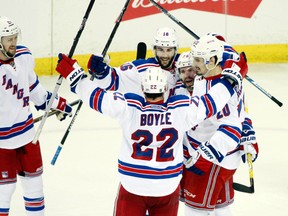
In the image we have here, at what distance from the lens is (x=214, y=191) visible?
3.75m

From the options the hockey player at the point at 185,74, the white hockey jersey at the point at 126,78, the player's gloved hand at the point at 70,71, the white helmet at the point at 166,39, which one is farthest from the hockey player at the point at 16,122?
the hockey player at the point at 185,74

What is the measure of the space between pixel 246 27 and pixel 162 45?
4.11 meters

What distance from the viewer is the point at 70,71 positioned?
3381mm

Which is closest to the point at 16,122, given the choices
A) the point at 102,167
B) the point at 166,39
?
the point at 166,39

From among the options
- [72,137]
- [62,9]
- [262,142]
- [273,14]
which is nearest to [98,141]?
[72,137]

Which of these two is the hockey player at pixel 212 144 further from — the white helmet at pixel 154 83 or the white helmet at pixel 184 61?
the white helmet at pixel 154 83

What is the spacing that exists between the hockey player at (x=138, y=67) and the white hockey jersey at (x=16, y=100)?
0.34m

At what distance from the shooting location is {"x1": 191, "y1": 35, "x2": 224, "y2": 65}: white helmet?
356cm

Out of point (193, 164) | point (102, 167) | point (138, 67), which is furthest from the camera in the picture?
point (102, 167)

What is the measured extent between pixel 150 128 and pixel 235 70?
→ 21.9 inches

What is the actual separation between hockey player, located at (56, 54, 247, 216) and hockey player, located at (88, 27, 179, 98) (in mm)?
424

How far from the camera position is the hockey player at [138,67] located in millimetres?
3873

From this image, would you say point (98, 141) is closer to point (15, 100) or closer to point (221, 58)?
point (15, 100)

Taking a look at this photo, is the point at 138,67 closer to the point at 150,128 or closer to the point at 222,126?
the point at 222,126
